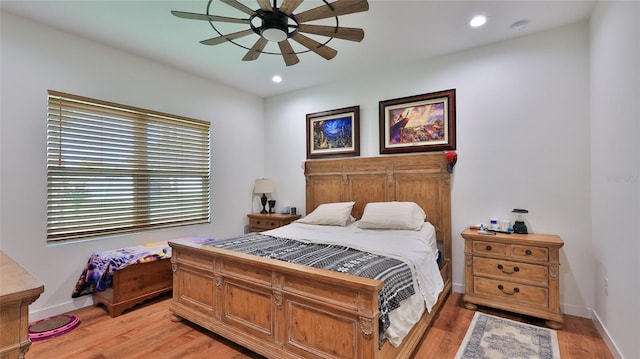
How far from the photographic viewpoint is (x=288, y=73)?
13.2ft

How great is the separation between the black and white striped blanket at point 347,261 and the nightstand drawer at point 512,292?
128 centimetres

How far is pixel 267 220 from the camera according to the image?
4.54m

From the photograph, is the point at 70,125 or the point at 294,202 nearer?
the point at 70,125

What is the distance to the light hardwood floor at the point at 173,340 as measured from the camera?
2170 millimetres

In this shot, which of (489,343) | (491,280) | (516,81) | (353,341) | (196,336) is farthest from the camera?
(516,81)

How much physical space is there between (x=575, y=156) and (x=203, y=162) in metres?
4.37

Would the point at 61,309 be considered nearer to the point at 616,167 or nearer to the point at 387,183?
the point at 387,183

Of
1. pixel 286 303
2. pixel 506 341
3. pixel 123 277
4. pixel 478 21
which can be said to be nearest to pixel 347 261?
pixel 286 303

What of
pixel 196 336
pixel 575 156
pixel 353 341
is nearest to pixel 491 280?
pixel 575 156

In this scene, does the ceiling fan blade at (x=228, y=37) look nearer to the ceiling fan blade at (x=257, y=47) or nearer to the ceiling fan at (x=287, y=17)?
the ceiling fan at (x=287, y=17)

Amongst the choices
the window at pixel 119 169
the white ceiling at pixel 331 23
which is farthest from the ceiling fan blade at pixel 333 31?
the window at pixel 119 169

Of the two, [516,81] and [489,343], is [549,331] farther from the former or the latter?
[516,81]

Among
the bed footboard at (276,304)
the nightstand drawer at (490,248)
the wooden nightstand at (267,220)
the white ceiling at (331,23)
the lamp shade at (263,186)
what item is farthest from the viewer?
the lamp shade at (263,186)

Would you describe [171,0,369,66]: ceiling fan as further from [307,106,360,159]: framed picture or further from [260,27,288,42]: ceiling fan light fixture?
[307,106,360,159]: framed picture
